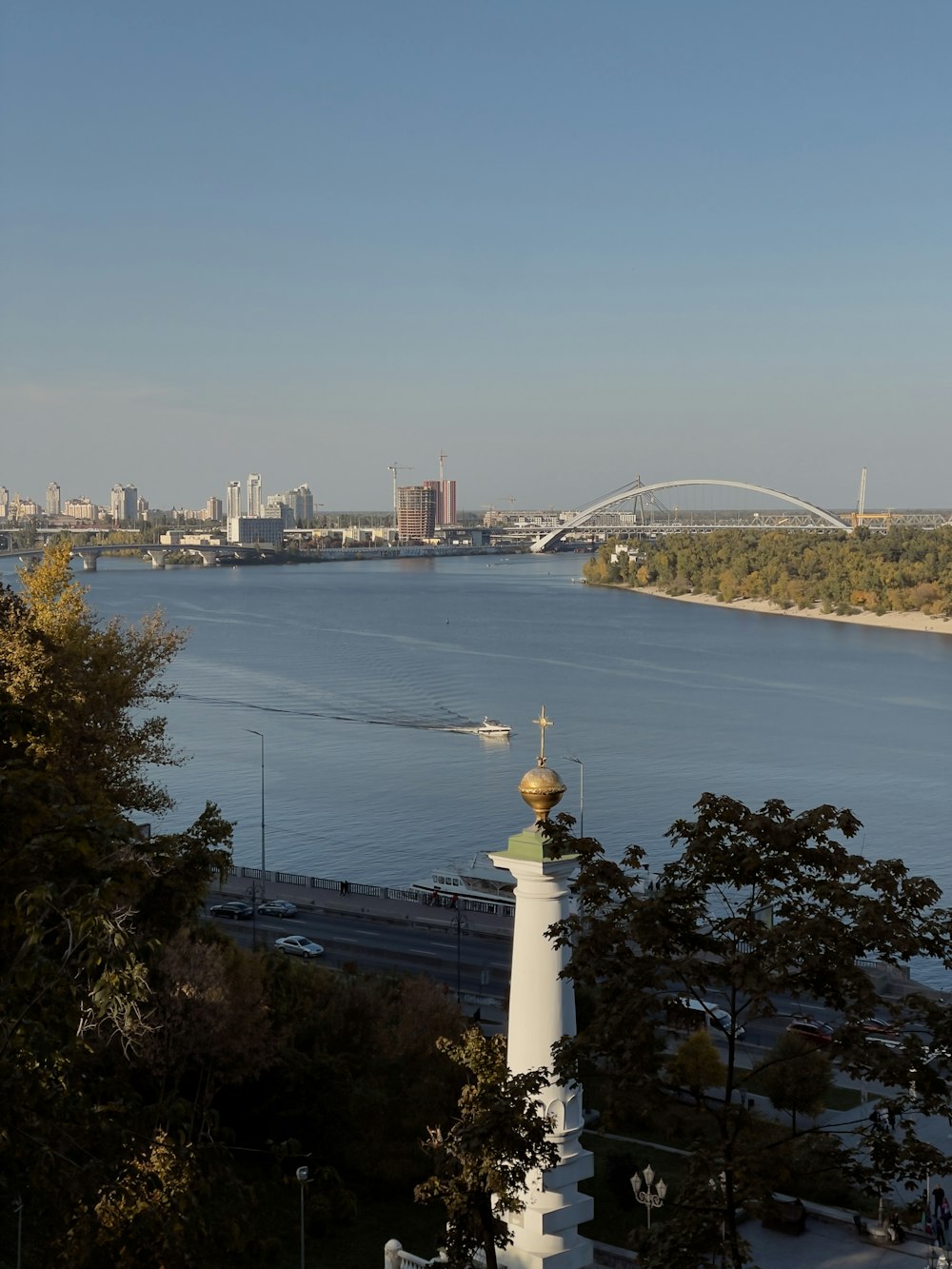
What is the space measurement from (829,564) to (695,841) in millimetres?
52864

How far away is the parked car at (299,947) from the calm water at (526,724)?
3.65 metres

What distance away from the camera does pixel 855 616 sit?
165ft

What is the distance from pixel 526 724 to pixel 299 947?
13.9m

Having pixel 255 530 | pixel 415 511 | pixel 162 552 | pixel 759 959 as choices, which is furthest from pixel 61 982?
pixel 415 511

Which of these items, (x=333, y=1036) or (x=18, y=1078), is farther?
(x=333, y=1036)

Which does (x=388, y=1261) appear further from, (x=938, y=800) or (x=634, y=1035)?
(x=938, y=800)

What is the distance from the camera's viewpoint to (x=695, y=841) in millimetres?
3662

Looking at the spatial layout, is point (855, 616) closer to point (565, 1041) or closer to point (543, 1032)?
point (543, 1032)

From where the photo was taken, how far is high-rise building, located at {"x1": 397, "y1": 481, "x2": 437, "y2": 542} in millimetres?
128250

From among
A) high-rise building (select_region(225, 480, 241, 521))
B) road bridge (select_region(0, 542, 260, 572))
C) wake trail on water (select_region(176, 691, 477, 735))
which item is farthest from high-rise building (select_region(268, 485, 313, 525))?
wake trail on water (select_region(176, 691, 477, 735))

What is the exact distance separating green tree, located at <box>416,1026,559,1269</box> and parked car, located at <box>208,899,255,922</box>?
9392mm

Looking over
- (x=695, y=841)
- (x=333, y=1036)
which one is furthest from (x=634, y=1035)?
(x=333, y=1036)

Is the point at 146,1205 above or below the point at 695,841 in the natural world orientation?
below

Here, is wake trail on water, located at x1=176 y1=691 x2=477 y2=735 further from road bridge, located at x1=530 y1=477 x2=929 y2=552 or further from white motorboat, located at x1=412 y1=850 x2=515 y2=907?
road bridge, located at x1=530 y1=477 x2=929 y2=552
